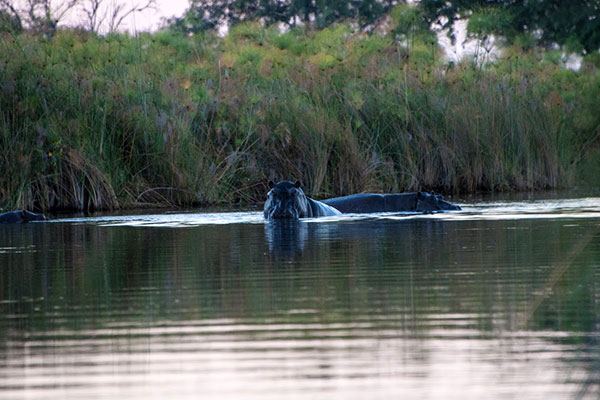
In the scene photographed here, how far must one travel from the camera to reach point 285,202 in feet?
32.9

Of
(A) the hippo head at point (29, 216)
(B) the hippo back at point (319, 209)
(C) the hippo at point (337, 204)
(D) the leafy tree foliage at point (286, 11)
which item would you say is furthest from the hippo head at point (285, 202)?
(D) the leafy tree foliage at point (286, 11)

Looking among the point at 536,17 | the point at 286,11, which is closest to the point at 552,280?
the point at 536,17

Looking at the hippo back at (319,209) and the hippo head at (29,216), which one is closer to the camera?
the hippo head at (29,216)

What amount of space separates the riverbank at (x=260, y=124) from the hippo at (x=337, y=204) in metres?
2.51

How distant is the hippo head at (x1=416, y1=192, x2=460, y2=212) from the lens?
1091 cm

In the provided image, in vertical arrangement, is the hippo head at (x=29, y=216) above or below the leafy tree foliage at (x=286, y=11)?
below

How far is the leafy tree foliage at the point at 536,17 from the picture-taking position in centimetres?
3356

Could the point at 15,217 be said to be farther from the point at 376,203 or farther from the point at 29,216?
the point at 376,203

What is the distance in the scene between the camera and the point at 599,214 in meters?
9.30

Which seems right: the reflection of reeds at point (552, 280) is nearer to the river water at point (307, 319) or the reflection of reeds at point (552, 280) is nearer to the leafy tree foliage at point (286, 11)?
the river water at point (307, 319)

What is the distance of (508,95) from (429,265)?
10.8 m

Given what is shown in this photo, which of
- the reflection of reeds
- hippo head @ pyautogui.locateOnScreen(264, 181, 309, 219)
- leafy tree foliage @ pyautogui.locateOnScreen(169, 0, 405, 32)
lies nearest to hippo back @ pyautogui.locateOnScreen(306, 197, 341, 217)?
hippo head @ pyautogui.locateOnScreen(264, 181, 309, 219)

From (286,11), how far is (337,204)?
99.3ft

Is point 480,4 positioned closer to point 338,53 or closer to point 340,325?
point 338,53
